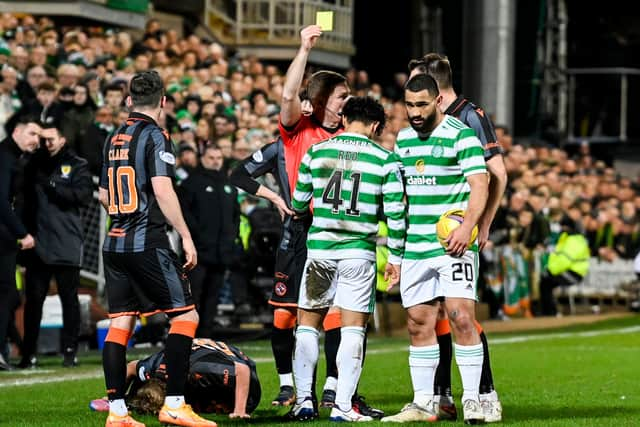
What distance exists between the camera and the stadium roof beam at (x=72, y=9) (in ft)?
91.2

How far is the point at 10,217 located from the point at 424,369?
5728 mm

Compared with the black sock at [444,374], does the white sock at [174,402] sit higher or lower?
lower

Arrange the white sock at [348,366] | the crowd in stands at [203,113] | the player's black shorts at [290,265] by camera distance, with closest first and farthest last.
A: the white sock at [348,366] → the player's black shorts at [290,265] → the crowd in stands at [203,113]

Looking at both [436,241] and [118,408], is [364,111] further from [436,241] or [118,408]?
[118,408]

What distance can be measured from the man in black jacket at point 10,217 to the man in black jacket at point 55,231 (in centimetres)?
20

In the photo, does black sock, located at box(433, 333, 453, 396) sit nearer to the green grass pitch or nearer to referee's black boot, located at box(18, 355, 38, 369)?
the green grass pitch

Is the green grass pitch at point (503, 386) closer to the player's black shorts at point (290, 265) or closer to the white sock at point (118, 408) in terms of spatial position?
the white sock at point (118, 408)

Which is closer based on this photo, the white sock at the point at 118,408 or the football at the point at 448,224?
the white sock at the point at 118,408

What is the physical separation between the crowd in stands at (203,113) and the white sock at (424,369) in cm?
629

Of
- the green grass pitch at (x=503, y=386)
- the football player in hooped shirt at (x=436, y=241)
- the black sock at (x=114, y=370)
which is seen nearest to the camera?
the black sock at (x=114, y=370)

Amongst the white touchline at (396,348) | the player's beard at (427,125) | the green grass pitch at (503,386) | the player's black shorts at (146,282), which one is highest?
the player's beard at (427,125)

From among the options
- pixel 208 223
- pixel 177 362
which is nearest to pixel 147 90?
pixel 177 362

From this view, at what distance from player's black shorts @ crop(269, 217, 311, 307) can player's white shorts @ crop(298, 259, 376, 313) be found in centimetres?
94

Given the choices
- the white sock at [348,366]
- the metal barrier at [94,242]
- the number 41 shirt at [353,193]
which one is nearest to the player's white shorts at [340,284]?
the number 41 shirt at [353,193]
